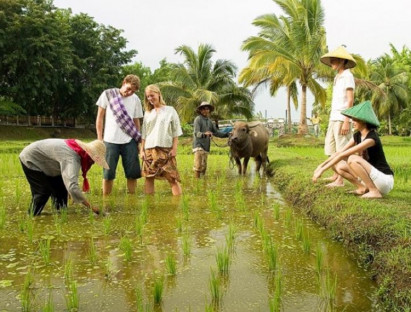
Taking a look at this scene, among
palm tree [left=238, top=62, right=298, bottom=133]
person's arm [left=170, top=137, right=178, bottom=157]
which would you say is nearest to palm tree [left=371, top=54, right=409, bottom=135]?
palm tree [left=238, top=62, right=298, bottom=133]

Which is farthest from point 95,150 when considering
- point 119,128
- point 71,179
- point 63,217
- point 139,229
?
point 119,128

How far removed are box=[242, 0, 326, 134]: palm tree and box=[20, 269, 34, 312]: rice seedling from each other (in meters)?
14.3

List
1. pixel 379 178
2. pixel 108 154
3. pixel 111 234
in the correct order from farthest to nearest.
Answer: pixel 108 154
pixel 379 178
pixel 111 234

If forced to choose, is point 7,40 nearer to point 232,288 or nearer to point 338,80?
point 338,80

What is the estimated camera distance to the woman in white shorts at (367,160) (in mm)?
3629

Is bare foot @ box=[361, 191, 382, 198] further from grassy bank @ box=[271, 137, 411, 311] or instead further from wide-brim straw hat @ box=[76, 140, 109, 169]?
wide-brim straw hat @ box=[76, 140, 109, 169]

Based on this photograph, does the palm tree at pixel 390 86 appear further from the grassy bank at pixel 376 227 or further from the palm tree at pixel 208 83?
the grassy bank at pixel 376 227

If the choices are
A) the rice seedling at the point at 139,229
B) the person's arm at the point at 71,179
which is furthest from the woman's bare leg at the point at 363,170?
the person's arm at the point at 71,179

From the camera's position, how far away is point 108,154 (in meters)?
4.83

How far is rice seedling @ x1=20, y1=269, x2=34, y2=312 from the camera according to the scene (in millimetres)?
1938

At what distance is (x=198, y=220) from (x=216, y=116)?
626 inches

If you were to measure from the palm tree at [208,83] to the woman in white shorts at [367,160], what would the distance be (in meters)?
15.7

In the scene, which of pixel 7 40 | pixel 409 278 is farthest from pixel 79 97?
pixel 409 278

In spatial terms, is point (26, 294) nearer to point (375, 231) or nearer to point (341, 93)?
point (375, 231)
